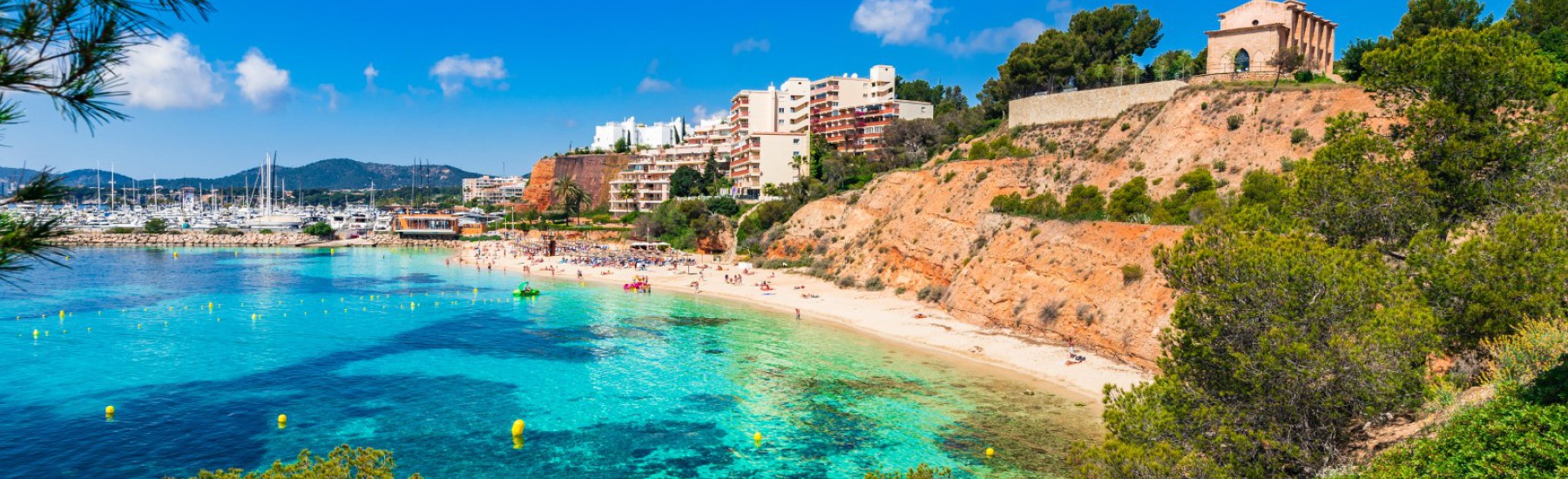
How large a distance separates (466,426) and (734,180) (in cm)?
7421

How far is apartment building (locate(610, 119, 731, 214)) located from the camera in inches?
4264

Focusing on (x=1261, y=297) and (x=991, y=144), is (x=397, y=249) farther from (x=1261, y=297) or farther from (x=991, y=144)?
(x=1261, y=297)

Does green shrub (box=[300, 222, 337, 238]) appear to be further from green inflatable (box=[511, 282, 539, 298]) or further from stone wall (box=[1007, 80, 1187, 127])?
stone wall (box=[1007, 80, 1187, 127])

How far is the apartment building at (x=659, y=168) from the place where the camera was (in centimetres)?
10831

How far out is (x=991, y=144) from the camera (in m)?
60.3

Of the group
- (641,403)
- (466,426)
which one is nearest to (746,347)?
(641,403)

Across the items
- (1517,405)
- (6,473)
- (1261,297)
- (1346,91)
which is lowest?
(6,473)

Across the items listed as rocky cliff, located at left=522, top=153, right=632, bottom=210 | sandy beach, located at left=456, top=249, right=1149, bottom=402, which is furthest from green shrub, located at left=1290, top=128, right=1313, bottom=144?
rocky cliff, located at left=522, top=153, right=632, bottom=210

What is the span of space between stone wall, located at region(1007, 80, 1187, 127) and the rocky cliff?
7198cm

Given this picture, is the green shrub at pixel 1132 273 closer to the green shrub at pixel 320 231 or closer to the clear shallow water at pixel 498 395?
the clear shallow water at pixel 498 395

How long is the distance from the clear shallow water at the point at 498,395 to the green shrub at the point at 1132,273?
7600 mm

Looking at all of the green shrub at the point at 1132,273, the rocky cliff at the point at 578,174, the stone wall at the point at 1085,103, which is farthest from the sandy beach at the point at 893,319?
the rocky cliff at the point at 578,174

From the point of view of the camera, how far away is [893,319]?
1660 inches

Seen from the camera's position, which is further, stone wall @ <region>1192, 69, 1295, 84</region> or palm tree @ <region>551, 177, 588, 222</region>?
palm tree @ <region>551, 177, 588, 222</region>
